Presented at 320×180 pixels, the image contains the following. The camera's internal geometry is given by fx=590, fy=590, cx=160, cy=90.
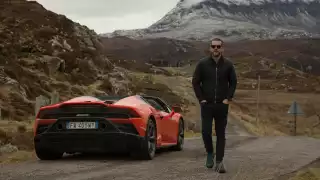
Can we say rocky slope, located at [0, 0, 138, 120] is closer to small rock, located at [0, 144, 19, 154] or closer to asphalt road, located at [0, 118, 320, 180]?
small rock, located at [0, 144, 19, 154]

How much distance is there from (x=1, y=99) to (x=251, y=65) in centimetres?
17504

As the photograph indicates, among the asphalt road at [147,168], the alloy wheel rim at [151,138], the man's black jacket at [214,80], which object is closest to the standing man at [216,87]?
the man's black jacket at [214,80]

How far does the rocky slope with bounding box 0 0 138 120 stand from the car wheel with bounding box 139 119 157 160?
49.0 feet

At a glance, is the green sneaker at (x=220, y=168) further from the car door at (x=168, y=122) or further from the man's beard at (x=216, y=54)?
the car door at (x=168, y=122)

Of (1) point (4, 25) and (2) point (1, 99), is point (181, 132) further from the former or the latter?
(1) point (4, 25)

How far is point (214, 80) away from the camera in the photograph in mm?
8492

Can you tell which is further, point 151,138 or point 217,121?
point 151,138

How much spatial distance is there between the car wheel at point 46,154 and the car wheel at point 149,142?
147 centimetres

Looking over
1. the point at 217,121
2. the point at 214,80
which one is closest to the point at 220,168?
the point at 217,121

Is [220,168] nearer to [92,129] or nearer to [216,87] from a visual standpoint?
[216,87]

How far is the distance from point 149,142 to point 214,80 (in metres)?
2.11

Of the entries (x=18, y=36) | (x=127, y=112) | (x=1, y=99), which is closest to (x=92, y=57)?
(x=18, y=36)

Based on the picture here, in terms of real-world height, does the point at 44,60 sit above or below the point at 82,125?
above

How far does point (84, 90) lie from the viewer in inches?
1526
